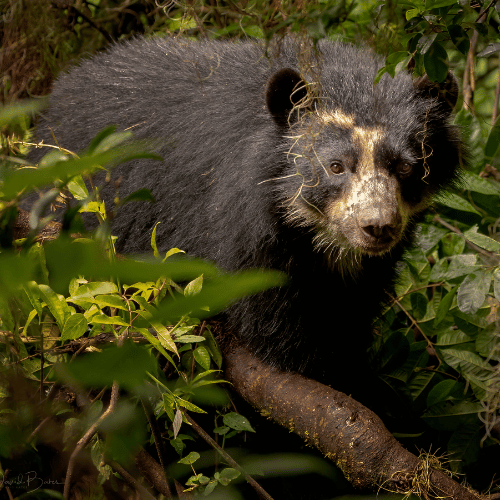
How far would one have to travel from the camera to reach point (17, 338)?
2074mm

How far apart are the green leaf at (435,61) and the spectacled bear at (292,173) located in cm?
34

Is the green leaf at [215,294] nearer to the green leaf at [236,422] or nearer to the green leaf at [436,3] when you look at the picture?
the green leaf at [436,3]

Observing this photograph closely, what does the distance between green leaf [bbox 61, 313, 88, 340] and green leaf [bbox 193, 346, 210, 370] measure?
0.61m

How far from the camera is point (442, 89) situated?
2783 mm

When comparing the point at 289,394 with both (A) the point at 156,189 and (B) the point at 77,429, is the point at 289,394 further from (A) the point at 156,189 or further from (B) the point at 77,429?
(A) the point at 156,189

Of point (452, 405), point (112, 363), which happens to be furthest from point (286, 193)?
point (112, 363)

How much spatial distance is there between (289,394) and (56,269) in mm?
2251

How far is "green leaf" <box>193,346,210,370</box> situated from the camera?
2519 millimetres

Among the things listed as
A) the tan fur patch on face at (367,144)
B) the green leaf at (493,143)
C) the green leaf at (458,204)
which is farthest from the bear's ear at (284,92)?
the green leaf at (493,143)

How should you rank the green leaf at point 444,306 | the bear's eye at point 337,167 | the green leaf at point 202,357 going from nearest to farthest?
the green leaf at point 202,357, the bear's eye at point 337,167, the green leaf at point 444,306

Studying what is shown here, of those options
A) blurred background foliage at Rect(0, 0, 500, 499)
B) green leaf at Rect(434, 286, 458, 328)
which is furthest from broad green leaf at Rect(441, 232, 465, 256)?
green leaf at Rect(434, 286, 458, 328)

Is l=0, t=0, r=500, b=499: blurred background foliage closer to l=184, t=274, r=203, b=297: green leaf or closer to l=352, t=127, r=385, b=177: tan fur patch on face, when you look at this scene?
l=184, t=274, r=203, b=297: green leaf

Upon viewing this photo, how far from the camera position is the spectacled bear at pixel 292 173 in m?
2.62

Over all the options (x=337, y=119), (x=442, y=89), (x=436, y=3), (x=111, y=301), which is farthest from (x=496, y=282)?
(x=111, y=301)
